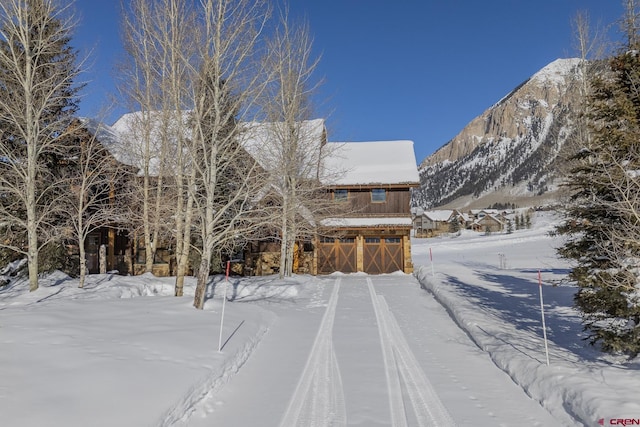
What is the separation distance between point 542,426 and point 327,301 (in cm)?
953

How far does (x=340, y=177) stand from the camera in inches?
941

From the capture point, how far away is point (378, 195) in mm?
25156

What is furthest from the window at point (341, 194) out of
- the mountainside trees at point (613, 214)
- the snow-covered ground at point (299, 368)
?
the mountainside trees at point (613, 214)

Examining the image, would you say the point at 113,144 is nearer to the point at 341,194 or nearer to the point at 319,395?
the point at 341,194

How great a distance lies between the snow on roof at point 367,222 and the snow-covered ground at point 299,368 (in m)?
11.9

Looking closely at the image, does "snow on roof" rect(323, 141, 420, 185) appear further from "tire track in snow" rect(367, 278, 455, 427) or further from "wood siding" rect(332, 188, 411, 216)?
"tire track in snow" rect(367, 278, 455, 427)

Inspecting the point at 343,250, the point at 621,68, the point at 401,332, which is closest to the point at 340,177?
the point at 343,250

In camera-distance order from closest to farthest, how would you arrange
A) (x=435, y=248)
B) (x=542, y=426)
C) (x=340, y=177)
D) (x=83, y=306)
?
1. (x=542, y=426)
2. (x=83, y=306)
3. (x=340, y=177)
4. (x=435, y=248)

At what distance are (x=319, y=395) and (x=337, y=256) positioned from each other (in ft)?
63.1

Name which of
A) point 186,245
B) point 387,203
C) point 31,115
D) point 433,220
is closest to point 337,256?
point 387,203

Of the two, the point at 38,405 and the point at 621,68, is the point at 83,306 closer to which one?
the point at 38,405

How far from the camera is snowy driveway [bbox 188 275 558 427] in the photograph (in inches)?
187

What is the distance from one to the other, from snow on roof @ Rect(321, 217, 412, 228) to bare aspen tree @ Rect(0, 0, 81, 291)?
A: 1317 cm

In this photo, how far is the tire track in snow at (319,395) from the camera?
470 cm
